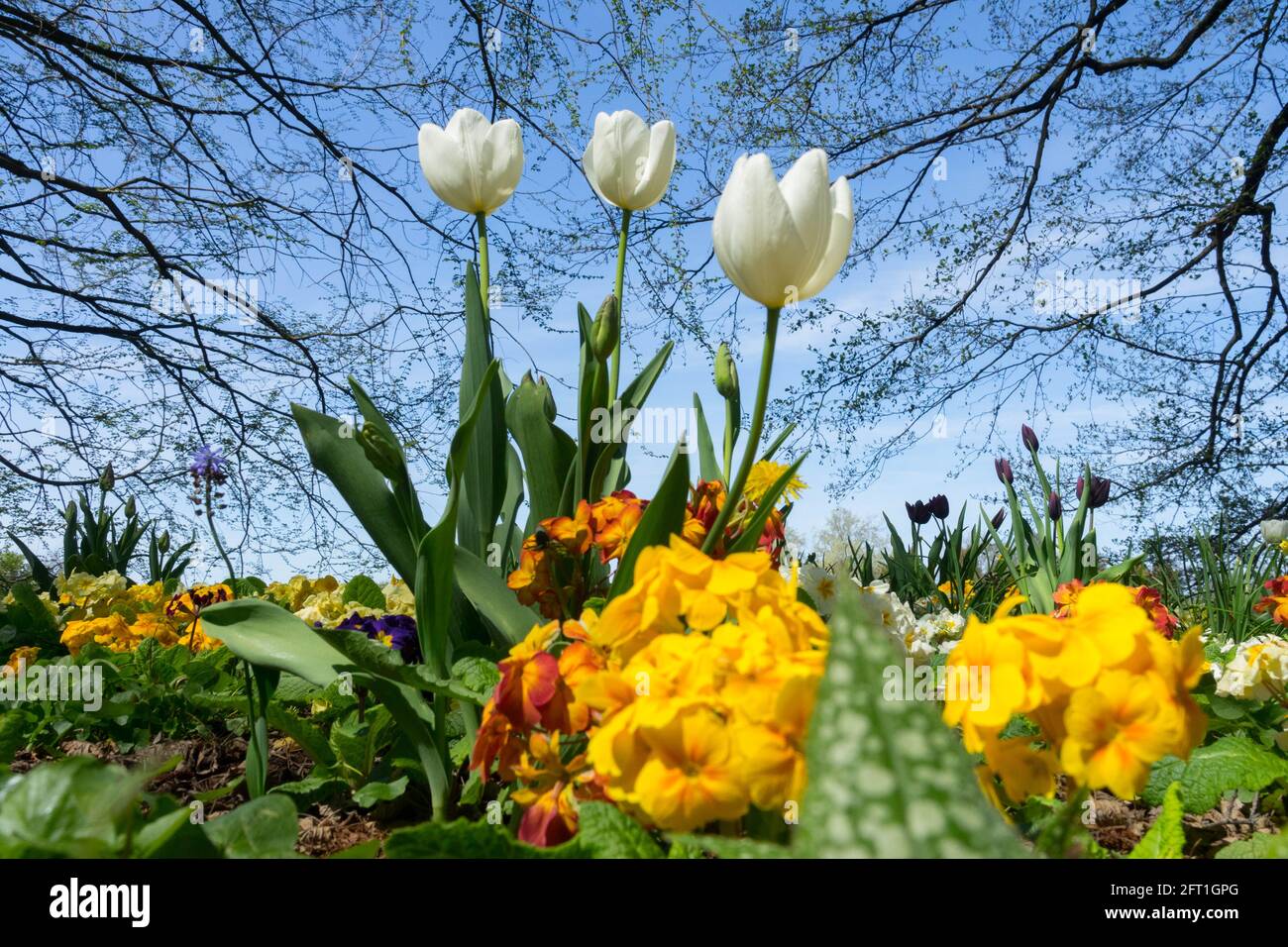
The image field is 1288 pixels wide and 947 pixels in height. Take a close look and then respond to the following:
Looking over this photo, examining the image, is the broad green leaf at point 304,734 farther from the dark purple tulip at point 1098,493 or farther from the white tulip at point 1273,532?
the white tulip at point 1273,532

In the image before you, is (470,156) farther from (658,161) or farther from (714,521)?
(714,521)

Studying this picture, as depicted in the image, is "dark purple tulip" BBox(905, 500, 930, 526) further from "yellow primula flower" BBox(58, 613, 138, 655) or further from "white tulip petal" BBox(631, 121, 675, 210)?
"yellow primula flower" BBox(58, 613, 138, 655)

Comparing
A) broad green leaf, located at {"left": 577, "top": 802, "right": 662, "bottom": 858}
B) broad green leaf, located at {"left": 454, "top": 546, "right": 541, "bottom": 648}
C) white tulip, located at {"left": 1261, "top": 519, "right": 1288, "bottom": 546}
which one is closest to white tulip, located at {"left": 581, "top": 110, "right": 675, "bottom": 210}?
broad green leaf, located at {"left": 454, "top": 546, "right": 541, "bottom": 648}

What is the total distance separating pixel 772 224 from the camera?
3.51 ft

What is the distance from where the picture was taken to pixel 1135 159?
19.0 feet

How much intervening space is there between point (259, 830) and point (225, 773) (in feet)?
4.04

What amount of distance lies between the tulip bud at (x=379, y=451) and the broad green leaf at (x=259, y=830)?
2.07 feet

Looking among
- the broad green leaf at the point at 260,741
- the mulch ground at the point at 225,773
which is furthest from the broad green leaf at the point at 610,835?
the broad green leaf at the point at 260,741

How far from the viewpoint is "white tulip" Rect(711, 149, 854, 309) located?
3.51ft

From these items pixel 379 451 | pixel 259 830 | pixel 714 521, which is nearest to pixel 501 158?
pixel 379 451
